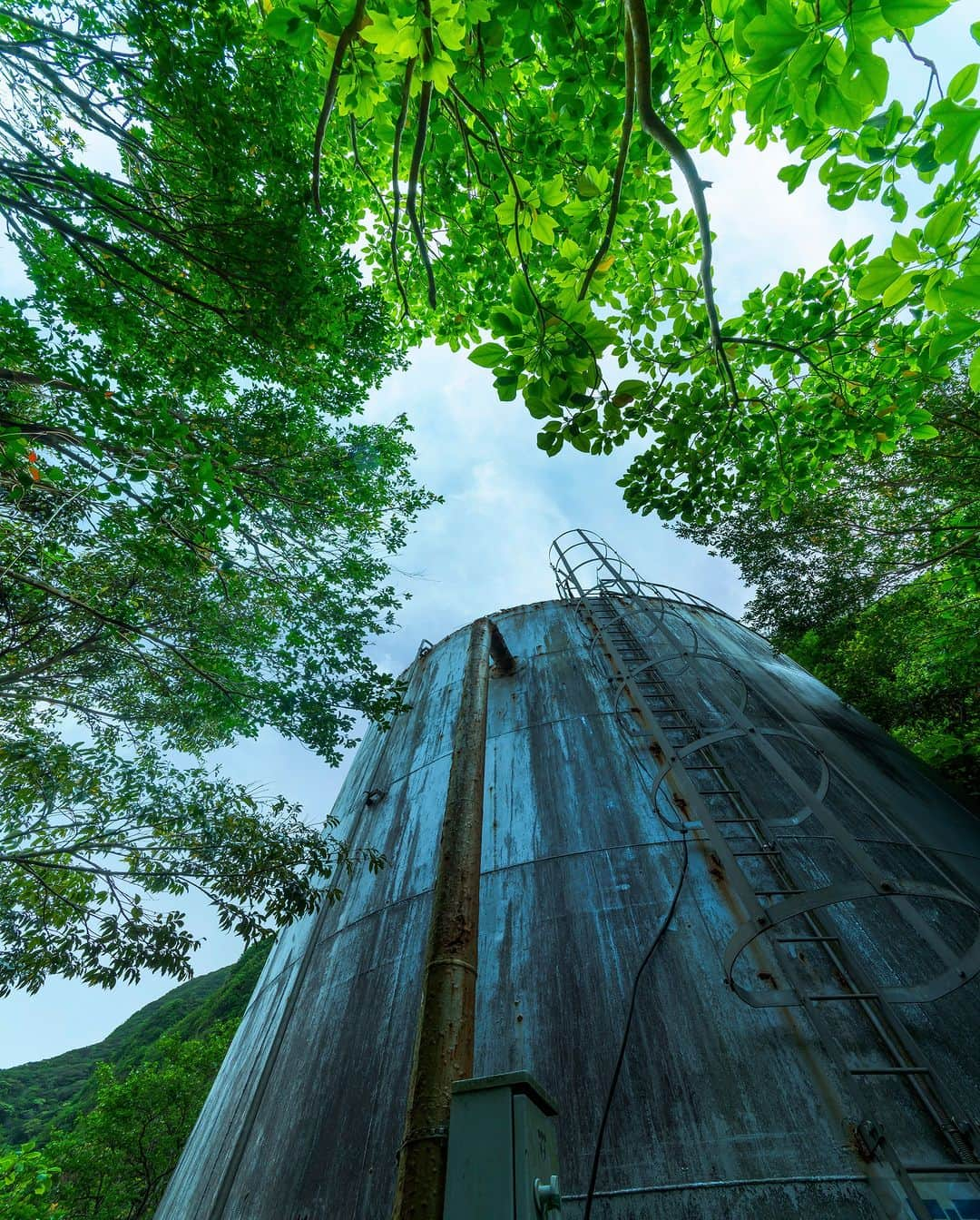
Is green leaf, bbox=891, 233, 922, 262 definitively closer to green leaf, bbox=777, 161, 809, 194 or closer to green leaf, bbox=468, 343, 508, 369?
green leaf, bbox=777, 161, 809, 194

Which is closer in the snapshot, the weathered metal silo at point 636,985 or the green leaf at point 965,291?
the green leaf at point 965,291

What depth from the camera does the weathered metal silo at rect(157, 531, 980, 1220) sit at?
8.22 ft

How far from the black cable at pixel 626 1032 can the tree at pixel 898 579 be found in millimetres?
6671

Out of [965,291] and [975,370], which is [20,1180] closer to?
[975,370]

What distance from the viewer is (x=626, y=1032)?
3.16 metres

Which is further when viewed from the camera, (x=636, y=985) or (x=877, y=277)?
(x=636, y=985)

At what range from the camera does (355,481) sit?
8.74 metres

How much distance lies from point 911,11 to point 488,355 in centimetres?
136

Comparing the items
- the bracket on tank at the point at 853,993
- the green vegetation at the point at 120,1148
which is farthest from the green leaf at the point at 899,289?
the green vegetation at the point at 120,1148

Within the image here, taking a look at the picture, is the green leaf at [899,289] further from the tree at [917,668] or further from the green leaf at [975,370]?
the tree at [917,668]

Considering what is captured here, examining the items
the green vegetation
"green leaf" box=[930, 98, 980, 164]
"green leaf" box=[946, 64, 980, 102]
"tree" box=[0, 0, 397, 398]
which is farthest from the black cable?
the green vegetation

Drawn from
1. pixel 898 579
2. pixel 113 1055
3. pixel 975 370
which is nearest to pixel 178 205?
pixel 975 370

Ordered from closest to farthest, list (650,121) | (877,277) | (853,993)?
1. (650,121)
2. (877,277)
3. (853,993)

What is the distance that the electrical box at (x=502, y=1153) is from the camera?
4.97ft
